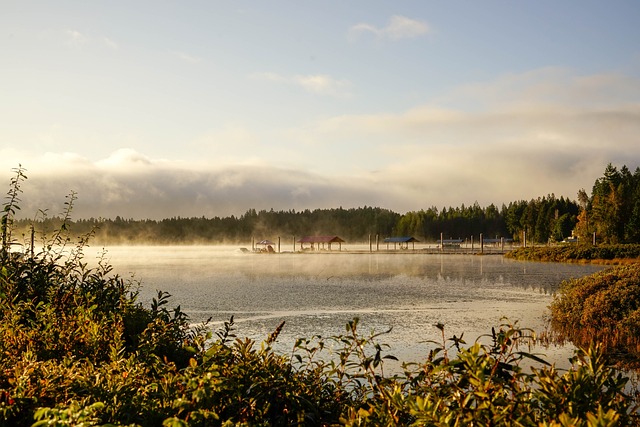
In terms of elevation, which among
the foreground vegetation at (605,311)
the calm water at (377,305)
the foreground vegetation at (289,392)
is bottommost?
the calm water at (377,305)

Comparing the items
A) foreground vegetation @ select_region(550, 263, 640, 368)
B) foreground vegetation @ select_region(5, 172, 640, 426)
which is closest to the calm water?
foreground vegetation @ select_region(550, 263, 640, 368)

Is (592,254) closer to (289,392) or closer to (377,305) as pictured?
(377,305)

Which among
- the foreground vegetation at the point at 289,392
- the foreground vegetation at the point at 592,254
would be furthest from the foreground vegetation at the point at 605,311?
the foreground vegetation at the point at 592,254

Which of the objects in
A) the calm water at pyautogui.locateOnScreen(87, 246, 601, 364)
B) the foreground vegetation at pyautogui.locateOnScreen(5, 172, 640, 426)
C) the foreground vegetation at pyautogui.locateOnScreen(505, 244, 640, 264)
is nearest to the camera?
the foreground vegetation at pyautogui.locateOnScreen(5, 172, 640, 426)

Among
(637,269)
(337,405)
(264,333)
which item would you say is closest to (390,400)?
(337,405)

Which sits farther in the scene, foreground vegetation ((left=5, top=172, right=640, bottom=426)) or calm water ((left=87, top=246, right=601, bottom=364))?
calm water ((left=87, top=246, right=601, bottom=364))

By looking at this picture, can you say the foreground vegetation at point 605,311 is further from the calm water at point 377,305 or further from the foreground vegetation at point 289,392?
the foreground vegetation at point 289,392

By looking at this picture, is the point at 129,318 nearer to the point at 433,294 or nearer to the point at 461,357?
the point at 461,357

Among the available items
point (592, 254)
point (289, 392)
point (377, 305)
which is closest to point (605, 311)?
point (377, 305)

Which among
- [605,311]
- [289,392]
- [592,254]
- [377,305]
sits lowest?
[377,305]

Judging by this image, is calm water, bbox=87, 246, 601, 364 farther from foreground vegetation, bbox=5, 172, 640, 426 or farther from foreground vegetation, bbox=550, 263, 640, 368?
foreground vegetation, bbox=5, 172, 640, 426

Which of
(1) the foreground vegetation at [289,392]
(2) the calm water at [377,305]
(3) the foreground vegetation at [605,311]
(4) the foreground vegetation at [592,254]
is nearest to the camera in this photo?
(1) the foreground vegetation at [289,392]

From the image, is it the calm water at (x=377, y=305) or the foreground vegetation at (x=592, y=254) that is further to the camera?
the foreground vegetation at (x=592, y=254)

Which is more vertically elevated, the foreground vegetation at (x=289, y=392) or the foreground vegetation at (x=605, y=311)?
the foreground vegetation at (x=289, y=392)
